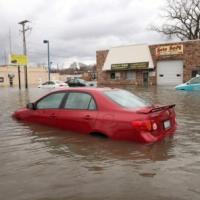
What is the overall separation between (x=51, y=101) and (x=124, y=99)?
6.52 feet

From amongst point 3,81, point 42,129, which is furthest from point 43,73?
point 42,129

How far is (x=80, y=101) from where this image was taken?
8.27 metres

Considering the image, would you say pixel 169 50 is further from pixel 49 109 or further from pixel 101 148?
pixel 101 148

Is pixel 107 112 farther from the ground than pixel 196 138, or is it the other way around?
pixel 107 112

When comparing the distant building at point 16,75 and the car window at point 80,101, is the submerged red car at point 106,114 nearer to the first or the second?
the car window at point 80,101

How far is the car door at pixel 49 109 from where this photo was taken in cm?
881

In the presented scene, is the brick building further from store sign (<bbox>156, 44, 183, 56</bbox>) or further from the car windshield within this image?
the car windshield

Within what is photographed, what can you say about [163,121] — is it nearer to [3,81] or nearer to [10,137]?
[10,137]

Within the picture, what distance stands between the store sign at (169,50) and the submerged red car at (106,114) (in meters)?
37.0

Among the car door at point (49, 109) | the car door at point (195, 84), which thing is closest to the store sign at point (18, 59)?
the car door at point (195, 84)

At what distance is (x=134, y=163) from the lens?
20.6ft

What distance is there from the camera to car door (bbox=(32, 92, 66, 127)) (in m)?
8.81

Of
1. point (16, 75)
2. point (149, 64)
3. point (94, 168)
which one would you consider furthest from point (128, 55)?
point (94, 168)

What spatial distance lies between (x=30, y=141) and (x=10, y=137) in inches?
33.7
